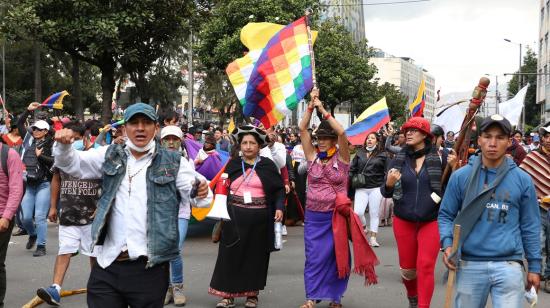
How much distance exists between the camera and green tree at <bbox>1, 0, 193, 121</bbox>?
63.0 ft

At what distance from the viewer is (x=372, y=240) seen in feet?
36.1

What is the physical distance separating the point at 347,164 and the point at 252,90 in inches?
62.8

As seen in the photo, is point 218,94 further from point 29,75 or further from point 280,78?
point 280,78

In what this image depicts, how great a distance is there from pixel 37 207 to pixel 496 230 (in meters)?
6.96

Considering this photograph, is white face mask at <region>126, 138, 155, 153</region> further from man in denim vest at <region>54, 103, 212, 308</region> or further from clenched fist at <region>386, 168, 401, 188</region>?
clenched fist at <region>386, 168, 401, 188</region>

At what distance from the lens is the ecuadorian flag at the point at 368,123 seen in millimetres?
9664

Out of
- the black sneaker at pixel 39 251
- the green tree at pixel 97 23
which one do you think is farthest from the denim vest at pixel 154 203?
the green tree at pixel 97 23

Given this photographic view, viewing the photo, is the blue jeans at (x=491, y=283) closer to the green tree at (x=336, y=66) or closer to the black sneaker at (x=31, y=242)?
the black sneaker at (x=31, y=242)

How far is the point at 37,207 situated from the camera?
379 inches

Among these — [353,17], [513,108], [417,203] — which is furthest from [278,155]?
[353,17]

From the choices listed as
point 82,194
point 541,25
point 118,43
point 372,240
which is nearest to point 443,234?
point 82,194

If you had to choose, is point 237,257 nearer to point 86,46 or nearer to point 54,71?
point 86,46

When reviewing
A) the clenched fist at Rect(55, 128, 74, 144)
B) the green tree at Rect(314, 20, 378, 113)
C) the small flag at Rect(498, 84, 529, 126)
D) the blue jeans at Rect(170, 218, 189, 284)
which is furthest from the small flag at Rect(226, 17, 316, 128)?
the green tree at Rect(314, 20, 378, 113)

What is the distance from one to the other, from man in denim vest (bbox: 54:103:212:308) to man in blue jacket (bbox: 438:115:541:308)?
1.83 metres
